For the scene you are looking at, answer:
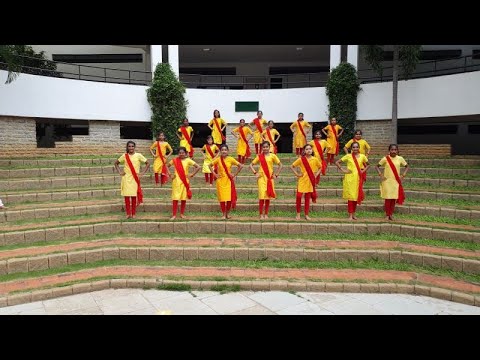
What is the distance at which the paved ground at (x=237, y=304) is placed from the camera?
4.93m

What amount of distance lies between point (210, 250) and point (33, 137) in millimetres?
11140

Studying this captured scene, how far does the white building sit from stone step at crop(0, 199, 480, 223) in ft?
23.1

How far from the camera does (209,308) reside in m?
5.02

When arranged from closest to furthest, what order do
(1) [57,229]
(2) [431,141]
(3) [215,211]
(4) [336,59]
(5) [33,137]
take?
(1) [57,229] → (3) [215,211] → (5) [33,137] → (4) [336,59] → (2) [431,141]

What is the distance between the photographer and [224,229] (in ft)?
25.3

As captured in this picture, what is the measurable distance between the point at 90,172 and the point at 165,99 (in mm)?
6250

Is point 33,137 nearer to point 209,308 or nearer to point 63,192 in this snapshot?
point 63,192

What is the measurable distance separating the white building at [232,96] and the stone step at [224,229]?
27.2 feet

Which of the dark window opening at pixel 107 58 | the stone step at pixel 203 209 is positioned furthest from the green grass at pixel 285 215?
the dark window opening at pixel 107 58

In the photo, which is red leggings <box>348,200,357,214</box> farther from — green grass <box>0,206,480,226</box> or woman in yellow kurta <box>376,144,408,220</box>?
woman in yellow kurta <box>376,144,408,220</box>

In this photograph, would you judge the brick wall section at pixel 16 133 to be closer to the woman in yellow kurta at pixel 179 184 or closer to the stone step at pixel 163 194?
the stone step at pixel 163 194

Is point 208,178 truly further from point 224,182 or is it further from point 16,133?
point 16,133
